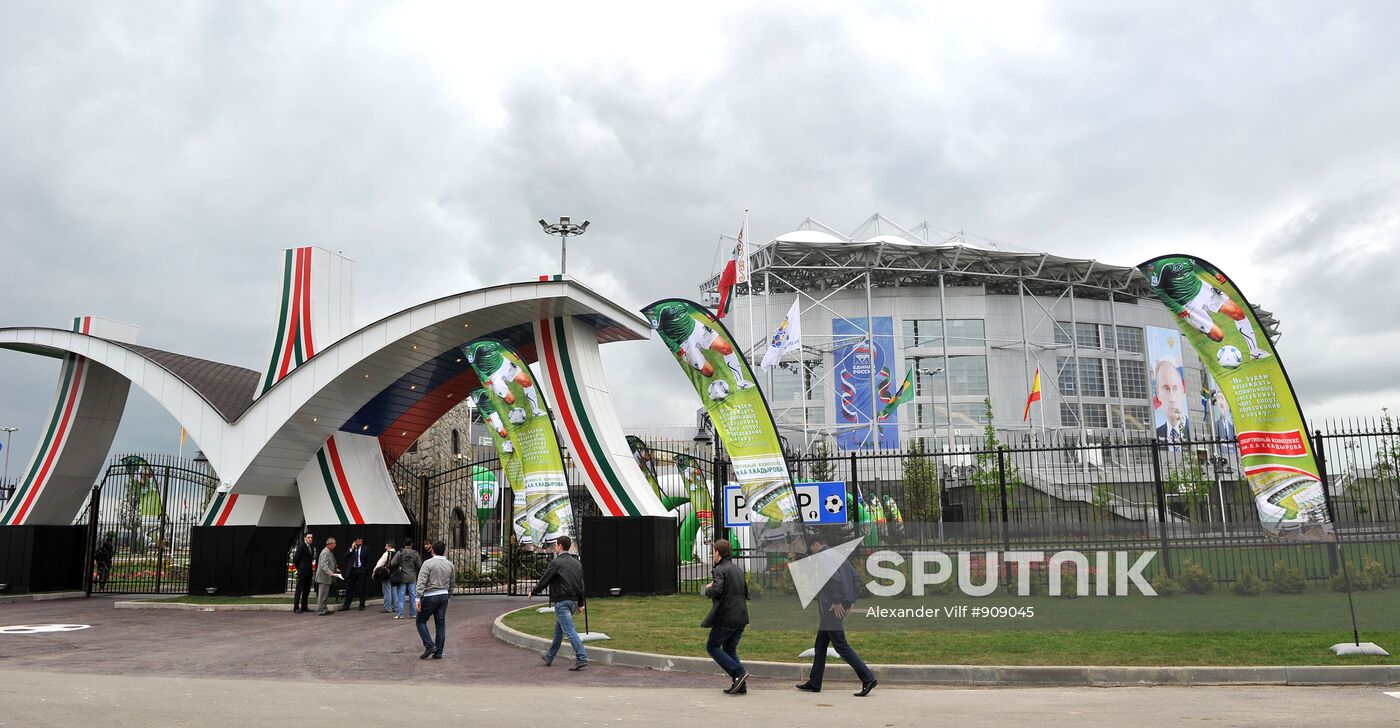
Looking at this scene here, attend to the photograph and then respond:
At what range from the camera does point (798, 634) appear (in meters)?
13.8

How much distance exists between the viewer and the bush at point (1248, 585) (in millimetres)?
17641

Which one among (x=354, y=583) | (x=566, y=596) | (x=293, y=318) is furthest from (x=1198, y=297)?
(x=293, y=318)

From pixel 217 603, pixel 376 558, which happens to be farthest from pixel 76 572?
pixel 376 558

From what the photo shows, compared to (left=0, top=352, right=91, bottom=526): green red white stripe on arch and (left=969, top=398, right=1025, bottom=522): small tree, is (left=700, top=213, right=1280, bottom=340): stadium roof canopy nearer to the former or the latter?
(left=969, top=398, right=1025, bottom=522): small tree

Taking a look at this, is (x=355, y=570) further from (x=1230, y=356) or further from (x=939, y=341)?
(x=939, y=341)

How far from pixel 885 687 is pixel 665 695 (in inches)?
95.2

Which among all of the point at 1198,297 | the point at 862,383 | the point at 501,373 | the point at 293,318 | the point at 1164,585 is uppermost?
the point at 862,383

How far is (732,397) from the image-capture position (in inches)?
813

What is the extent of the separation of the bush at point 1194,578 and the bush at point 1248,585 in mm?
1091

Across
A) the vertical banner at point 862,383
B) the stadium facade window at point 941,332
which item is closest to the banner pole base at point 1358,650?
the vertical banner at point 862,383

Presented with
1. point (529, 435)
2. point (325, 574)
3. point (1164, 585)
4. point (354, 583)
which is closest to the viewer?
point (1164, 585)

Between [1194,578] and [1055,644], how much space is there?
Answer: 16.6 feet

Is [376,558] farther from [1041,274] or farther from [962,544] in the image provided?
[1041,274]

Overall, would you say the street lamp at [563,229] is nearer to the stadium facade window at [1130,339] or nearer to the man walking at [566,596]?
the man walking at [566,596]
